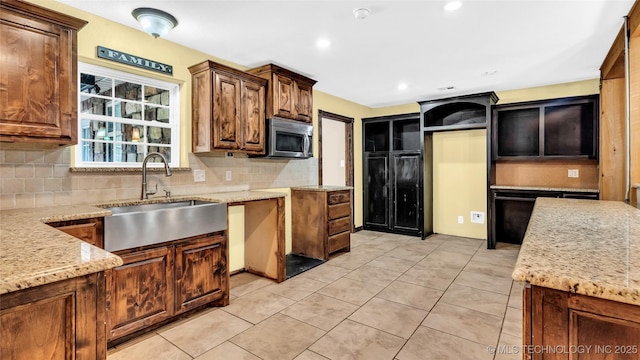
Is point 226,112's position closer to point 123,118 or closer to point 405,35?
point 123,118

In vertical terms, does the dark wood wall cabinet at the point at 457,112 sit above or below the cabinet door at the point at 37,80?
above

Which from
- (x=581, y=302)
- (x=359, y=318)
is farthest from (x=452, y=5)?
(x=359, y=318)

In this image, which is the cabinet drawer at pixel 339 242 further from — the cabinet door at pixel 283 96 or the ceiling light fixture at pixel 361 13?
the ceiling light fixture at pixel 361 13

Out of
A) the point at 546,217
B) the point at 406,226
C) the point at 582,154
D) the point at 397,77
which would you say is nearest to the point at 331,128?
the point at 397,77

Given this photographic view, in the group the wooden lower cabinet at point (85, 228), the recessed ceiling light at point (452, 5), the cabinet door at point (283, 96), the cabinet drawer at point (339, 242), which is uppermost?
the recessed ceiling light at point (452, 5)

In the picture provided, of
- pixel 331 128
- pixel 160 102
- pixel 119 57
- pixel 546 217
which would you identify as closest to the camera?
pixel 546 217

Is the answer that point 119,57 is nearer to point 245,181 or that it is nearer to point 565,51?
point 245,181

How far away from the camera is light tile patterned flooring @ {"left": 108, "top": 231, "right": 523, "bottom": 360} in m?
1.97

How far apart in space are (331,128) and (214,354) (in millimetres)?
3906

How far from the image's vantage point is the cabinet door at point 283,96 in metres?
3.42

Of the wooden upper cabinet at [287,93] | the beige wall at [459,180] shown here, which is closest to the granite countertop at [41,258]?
the wooden upper cabinet at [287,93]

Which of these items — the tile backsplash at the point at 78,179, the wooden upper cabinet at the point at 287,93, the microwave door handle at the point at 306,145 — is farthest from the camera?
the microwave door handle at the point at 306,145

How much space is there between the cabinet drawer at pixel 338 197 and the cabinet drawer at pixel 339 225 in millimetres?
245

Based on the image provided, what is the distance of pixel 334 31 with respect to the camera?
2.70 m
